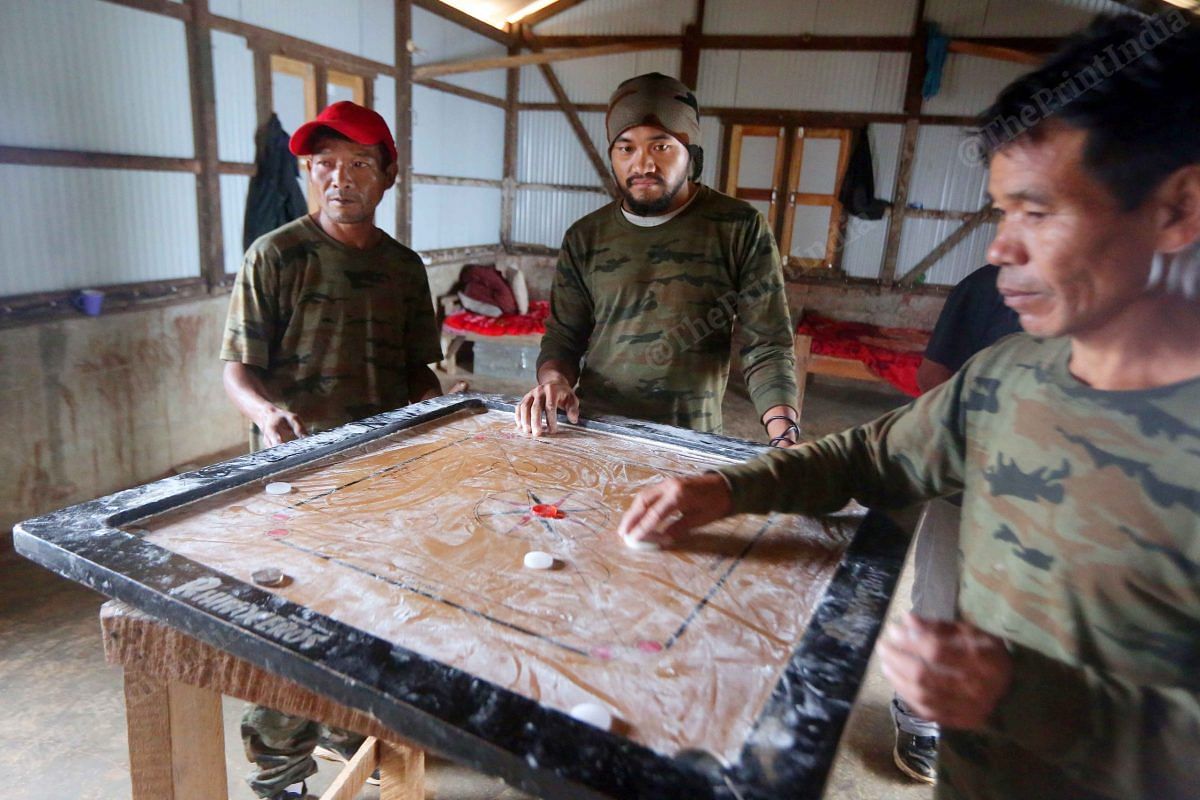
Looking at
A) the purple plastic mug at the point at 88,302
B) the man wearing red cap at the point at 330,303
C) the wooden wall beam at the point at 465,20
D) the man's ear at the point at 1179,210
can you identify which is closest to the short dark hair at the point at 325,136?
the man wearing red cap at the point at 330,303

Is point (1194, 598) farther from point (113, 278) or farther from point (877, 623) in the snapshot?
point (113, 278)

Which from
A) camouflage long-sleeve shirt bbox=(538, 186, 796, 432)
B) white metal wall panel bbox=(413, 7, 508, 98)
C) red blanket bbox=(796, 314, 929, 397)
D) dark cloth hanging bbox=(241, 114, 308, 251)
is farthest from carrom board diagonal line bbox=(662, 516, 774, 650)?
white metal wall panel bbox=(413, 7, 508, 98)

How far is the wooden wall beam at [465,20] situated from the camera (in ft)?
22.9

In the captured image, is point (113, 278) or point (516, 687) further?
point (113, 278)

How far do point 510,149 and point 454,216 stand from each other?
4.95ft

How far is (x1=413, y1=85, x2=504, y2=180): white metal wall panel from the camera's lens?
7.25m

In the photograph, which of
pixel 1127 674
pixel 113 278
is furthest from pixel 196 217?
pixel 1127 674

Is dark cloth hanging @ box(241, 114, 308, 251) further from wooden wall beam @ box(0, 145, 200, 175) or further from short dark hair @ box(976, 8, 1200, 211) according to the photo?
short dark hair @ box(976, 8, 1200, 211)

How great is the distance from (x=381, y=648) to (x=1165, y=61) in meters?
1.19

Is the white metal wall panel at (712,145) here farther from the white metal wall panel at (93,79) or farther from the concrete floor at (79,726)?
the concrete floor at (79,726)

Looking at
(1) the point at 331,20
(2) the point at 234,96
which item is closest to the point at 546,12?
(1) the point at 331,20

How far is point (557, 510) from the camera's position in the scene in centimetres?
149

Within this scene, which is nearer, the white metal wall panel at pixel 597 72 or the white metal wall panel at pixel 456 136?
the white metal wall panel at pixel 456 136

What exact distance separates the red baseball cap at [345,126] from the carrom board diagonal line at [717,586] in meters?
1.68
